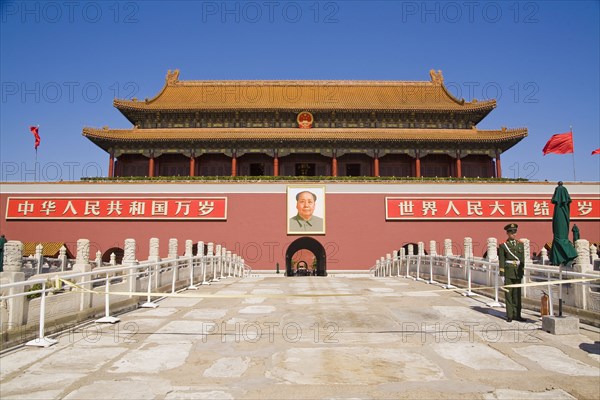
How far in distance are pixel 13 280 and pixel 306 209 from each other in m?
19.0

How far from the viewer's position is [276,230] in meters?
24.1

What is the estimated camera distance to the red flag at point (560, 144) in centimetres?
2239

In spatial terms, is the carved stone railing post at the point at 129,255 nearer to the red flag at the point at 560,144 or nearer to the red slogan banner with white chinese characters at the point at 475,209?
the red slogan banner with white chinese characters at the point at 475,209

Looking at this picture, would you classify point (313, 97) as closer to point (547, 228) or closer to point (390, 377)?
point (547, 228)

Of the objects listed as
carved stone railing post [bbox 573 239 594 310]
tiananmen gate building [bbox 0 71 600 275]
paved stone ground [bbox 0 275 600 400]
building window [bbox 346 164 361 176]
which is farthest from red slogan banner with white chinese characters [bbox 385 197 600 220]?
carved stone railing post [bbox 573 239 594 310]

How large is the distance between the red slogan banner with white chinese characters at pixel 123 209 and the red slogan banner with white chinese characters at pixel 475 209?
971cm

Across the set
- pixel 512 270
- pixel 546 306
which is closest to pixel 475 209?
pixel 512 270

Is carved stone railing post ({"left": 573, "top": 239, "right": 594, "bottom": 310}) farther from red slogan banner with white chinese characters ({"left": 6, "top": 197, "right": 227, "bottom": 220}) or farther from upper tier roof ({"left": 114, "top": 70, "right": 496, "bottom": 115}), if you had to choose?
upper tier roof ({"left": 114, "top": 70, "right": 496, "bottom": 115})

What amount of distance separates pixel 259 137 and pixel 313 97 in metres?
6.79

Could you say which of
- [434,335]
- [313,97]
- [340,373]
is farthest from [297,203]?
[340,373]

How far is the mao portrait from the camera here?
2408 centimetres

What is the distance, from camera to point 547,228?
80.3 feet

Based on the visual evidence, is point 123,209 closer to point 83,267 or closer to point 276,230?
point 276,230

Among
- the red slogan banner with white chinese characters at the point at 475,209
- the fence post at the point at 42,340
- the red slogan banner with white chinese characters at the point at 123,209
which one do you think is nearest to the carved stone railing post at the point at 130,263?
the fence post at the point at 42,340
